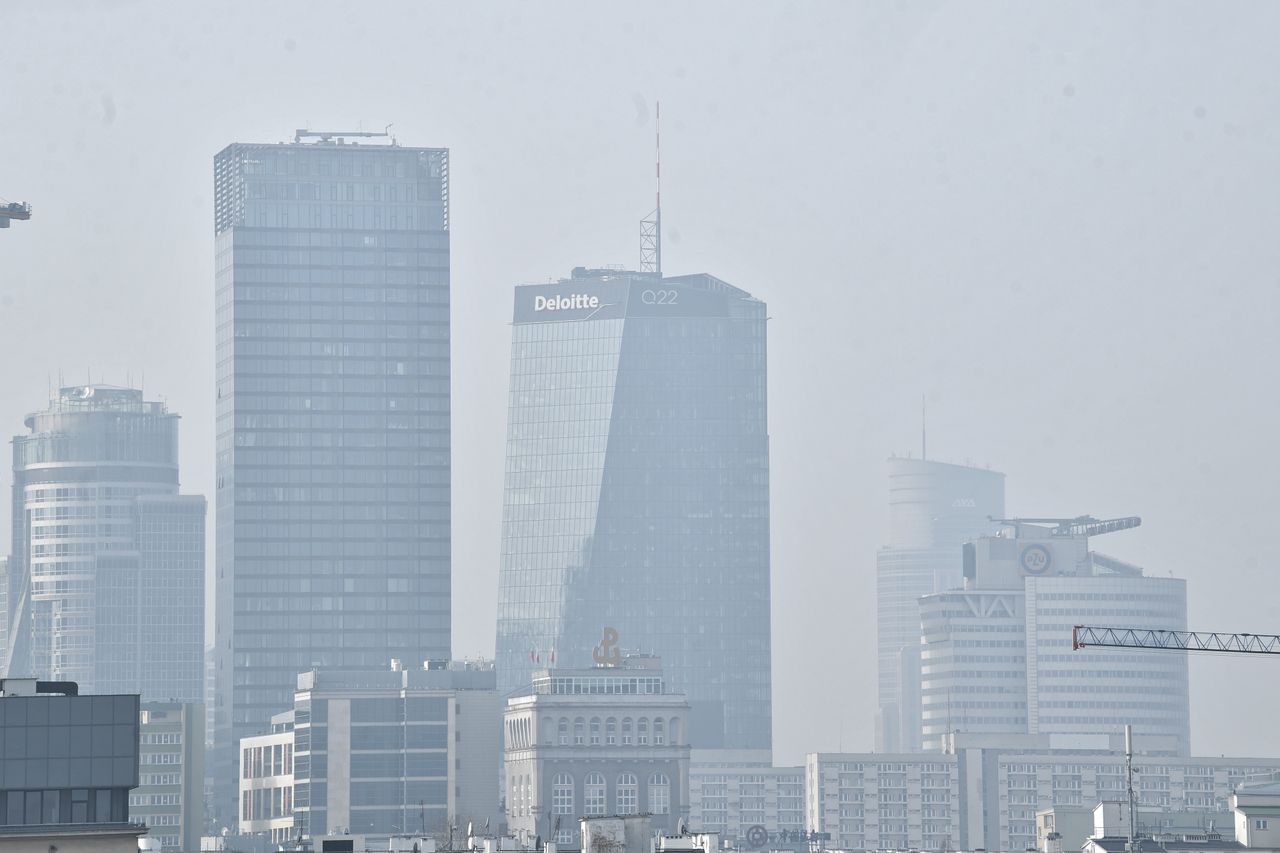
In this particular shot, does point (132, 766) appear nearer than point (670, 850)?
Yes

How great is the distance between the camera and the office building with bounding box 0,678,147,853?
118 m

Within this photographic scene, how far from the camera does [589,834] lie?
7785 inches

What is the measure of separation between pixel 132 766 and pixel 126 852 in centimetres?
530

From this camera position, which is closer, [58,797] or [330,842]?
[58,797]

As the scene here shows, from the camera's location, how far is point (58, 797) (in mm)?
118562

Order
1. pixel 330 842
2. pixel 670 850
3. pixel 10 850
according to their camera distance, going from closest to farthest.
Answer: pixel 10 850 → pixel 330 842 → pixel 670 850

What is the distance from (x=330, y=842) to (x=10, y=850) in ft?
165

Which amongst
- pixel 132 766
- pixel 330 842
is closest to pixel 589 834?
pixel 330 842

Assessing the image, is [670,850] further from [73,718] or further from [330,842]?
[73,718]

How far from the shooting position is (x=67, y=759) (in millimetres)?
119125

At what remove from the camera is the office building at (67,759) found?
118188 mm

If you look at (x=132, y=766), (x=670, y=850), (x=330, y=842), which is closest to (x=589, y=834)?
(x=670, y=850)

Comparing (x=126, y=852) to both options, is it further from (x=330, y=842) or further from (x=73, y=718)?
(x=330, y=842)

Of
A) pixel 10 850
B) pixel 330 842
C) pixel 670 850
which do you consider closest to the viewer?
pixel 10 850
